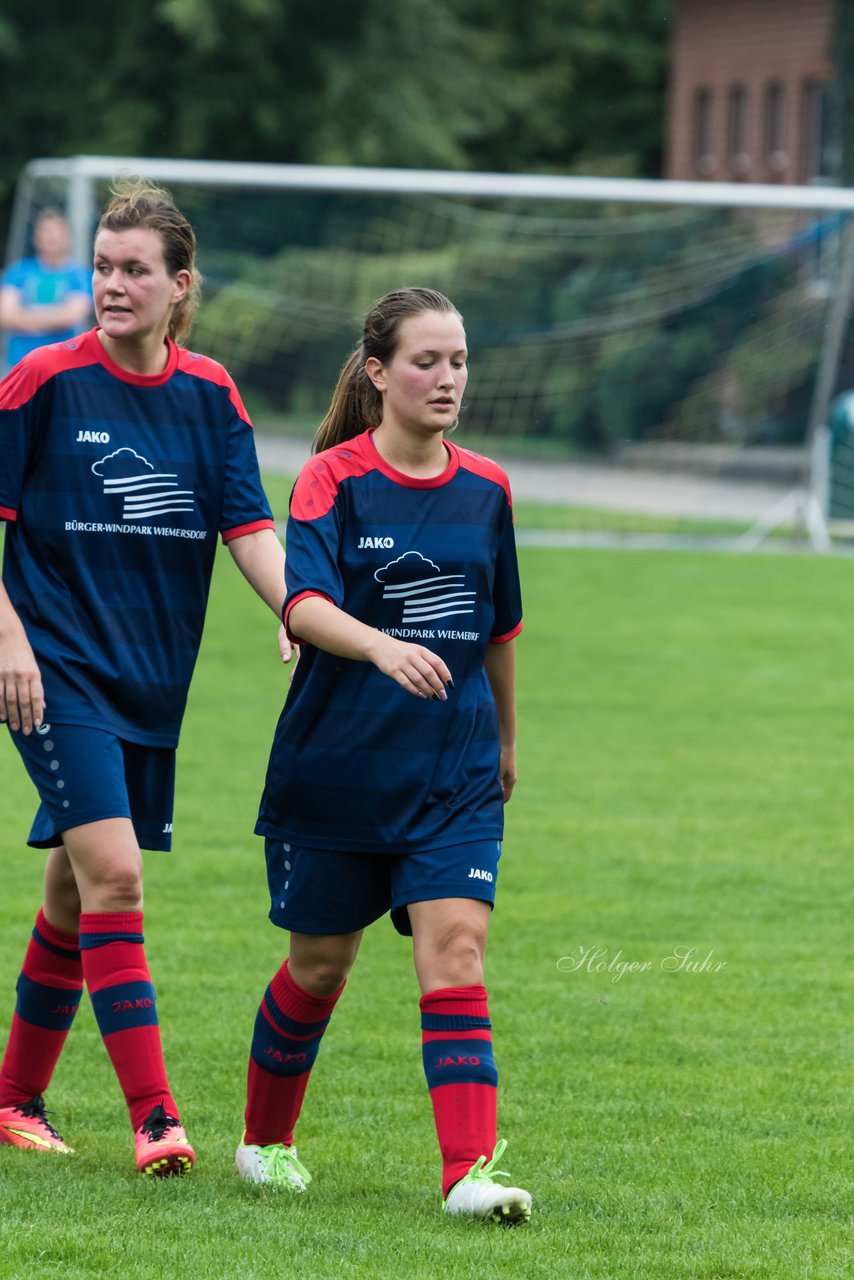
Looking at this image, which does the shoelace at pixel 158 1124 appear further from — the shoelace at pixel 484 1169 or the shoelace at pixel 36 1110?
the shoelace at pixel 484 1169

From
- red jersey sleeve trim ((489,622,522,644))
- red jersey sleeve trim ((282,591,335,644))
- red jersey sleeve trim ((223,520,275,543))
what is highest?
red jersey sleeve trim ((223,520,275,543))

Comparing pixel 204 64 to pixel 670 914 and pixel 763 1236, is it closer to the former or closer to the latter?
pixel 670 914

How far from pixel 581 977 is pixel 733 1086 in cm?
110

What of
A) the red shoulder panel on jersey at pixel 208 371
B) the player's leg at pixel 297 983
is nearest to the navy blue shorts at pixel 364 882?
the player's leg at pixel 297 983

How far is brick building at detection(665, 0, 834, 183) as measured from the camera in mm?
38594

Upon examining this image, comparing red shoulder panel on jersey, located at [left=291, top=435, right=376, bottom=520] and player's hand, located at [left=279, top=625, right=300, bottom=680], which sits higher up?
red shoulder panel on jersey, located at [left=291, top=435, right=376, bottom=520]

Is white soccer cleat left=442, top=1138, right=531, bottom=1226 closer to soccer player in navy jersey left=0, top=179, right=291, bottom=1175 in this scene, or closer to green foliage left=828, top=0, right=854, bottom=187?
soccer player in navy jersey left=0, top=179, right=291, bottom=1175

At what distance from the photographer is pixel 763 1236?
3.97 meters

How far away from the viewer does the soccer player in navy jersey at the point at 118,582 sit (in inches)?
170

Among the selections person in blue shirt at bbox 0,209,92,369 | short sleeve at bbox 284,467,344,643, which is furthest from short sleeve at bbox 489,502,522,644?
person in blue shirt at bbox 0,209,92,369

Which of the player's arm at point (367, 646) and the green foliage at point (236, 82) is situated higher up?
the green foliage at point (236, 82)

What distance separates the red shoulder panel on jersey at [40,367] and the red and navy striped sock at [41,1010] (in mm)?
1110

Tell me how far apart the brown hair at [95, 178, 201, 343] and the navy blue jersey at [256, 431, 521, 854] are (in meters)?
0.64

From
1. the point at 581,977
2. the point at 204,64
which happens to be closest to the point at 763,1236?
the point at 581,977
